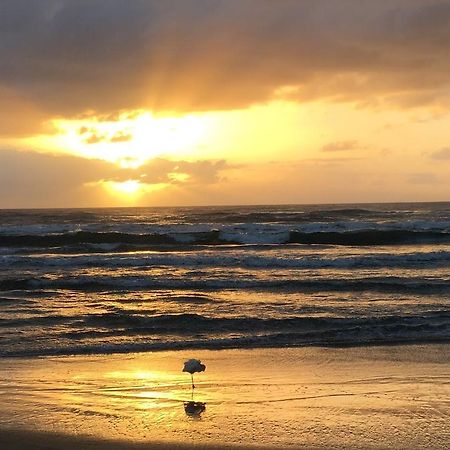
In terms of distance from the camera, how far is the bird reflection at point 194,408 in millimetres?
6707

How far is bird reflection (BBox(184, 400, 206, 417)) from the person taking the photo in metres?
6.71

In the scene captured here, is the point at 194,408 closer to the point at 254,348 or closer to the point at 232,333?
the point at 254,348

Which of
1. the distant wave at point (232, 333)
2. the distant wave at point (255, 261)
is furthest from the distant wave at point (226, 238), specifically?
the distant wave at point (232, 333)

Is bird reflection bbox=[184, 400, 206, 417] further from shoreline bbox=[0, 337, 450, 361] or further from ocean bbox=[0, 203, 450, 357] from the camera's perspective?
ocean bbox=[0, 203, 450, 357]

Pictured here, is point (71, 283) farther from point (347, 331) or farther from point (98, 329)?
point (347, 331)

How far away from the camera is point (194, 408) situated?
688 cm

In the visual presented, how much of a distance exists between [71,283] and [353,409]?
14.0 metres

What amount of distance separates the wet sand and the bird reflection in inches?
0.4

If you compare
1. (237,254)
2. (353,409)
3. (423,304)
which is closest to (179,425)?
(353,409)

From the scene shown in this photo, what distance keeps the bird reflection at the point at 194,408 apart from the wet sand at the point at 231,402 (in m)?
0.01

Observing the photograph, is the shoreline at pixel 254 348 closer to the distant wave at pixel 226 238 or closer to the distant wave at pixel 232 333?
the distant wave at pixel 232 333

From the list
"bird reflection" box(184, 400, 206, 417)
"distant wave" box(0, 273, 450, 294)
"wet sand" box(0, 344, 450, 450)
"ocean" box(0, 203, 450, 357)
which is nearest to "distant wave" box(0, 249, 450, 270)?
"ocean" box(0, 203, 450, 357)

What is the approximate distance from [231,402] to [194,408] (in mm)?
452

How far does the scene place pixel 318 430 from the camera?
615 centimetres
